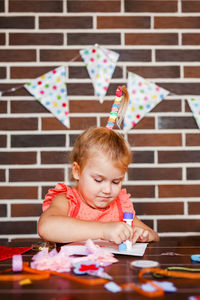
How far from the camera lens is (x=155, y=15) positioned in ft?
7.02

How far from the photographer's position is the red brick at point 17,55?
2107 mm

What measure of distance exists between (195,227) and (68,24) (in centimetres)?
145

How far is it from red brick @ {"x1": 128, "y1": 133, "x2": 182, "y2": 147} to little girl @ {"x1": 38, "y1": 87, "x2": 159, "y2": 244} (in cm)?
51

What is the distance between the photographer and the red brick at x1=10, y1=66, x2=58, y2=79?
2.10 metres

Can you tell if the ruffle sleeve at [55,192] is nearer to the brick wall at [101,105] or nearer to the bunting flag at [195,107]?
the brick wall at [101,105]

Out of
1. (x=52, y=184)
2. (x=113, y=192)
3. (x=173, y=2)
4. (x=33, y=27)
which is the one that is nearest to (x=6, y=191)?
(x=52, y=184)

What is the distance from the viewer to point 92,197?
4.98 ft

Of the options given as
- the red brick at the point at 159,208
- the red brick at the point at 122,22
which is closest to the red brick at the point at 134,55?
the red brick at the point at 122,22

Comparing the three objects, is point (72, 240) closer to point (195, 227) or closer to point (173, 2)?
point (195, 227)

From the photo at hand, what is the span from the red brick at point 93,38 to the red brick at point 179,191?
93 cm

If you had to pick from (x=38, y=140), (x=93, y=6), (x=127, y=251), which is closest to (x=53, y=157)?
(x=38, y=140)

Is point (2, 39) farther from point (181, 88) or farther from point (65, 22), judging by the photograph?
point (181, 88)

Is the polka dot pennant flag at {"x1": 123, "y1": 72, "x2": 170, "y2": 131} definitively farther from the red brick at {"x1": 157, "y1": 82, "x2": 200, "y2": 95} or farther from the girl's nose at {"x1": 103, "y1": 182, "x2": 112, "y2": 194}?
the girl's nose at {"x1": 103, "y1": 182, "x2": 112, "y2": 194}

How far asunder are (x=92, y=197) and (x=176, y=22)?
1.27m
